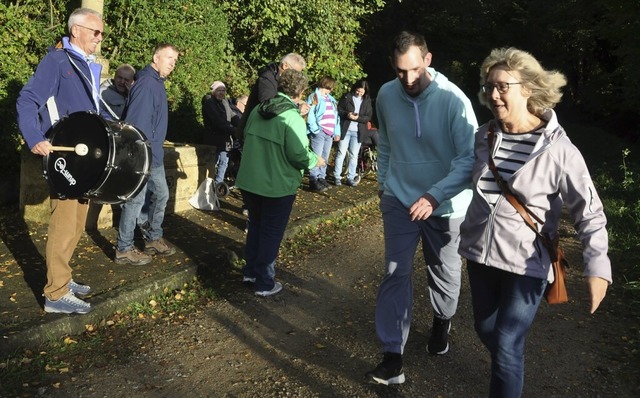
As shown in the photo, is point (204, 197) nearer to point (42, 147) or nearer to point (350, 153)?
point (350, 153)

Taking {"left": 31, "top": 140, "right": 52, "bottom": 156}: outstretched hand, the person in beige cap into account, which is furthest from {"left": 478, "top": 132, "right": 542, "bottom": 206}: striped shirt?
the person in beige cap

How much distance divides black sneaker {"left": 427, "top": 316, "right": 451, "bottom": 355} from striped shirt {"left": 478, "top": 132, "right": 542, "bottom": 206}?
5.28 feet

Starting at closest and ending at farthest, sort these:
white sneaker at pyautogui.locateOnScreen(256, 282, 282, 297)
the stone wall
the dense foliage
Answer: white sneaker at pyautogui.locateOnScreen(256, 282, 282, 297), the stone wall, the dense foliage

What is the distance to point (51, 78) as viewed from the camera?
4.68m

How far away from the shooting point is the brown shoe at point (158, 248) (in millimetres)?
6539

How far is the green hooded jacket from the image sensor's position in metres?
5.80

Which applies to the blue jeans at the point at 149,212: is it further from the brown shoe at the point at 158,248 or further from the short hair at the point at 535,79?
the short hair at the point at 535,79

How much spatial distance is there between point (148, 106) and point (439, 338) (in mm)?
3239

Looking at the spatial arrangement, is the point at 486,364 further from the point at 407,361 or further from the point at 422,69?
the point at 422,69

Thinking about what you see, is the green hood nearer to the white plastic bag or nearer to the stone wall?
the stone wall

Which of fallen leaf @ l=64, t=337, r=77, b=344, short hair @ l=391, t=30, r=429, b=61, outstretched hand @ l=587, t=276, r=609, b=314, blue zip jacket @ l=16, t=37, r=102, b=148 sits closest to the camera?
outstretched hand @ l=587, t=276, r=609, b=314

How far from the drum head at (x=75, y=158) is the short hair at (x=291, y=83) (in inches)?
71.9

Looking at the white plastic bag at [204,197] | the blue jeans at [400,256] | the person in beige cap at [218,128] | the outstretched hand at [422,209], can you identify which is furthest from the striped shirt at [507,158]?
the person in beige cap at [218,128]

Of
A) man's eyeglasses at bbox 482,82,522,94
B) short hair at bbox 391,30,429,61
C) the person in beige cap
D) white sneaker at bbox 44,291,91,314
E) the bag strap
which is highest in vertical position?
short hair at bbox 391,30,429,61
